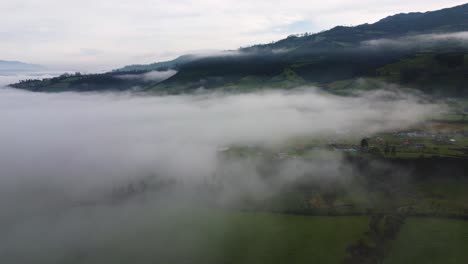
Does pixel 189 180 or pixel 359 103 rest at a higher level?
pixel 359 103

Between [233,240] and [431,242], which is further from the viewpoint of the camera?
[233,240]

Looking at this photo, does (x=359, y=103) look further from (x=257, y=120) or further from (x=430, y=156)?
(x=430, y=156)

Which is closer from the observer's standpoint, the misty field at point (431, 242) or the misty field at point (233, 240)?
the misty field at point (431, 242)

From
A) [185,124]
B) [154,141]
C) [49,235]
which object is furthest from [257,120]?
[49,235]

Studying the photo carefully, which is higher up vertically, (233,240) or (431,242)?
(233,240)
